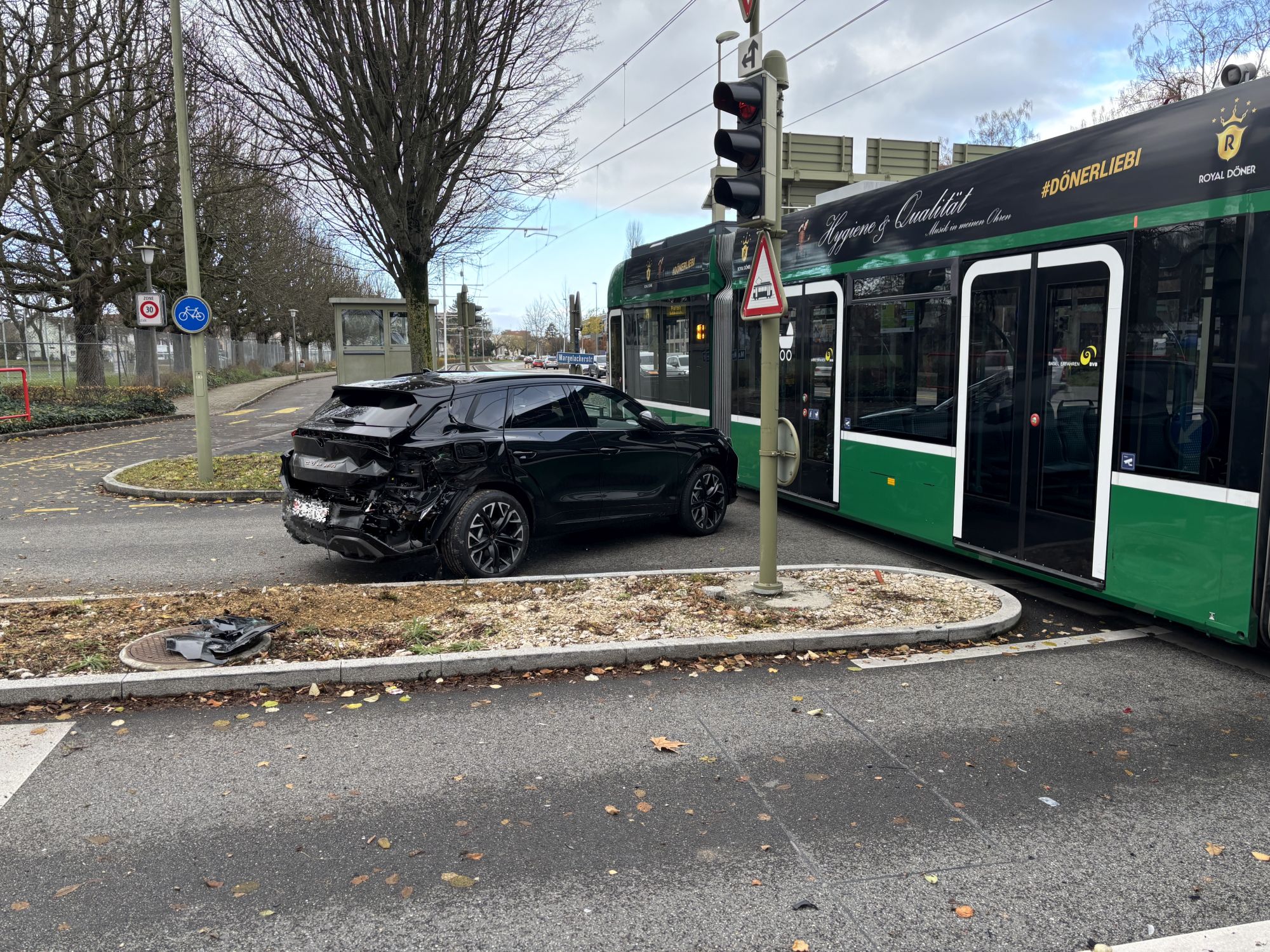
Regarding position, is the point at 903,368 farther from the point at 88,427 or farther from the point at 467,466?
the point at 88,427

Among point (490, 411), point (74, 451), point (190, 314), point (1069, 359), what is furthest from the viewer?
point (74, 451)

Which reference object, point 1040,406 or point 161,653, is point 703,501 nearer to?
point 1040,406

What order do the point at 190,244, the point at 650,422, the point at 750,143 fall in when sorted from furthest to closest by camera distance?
the point at 190,244 < the point at 650,422 < the point at 750,143

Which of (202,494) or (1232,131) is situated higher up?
(1232,131)

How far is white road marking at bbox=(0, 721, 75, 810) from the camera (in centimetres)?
391

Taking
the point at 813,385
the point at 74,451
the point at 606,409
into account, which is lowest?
the point at 74,451

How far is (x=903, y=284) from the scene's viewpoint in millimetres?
7938

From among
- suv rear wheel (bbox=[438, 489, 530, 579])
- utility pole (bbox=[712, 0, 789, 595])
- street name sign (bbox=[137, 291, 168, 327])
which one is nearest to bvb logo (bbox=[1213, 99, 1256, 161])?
utility pole (bbox=[712, 0, 789, 595])

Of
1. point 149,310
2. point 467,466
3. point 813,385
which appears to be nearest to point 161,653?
point 467,466

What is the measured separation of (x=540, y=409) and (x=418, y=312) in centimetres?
836

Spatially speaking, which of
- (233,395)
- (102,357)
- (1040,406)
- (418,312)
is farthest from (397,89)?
(233,395)

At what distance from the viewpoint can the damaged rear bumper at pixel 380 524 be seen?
6.78m

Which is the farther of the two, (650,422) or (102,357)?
(102,357)

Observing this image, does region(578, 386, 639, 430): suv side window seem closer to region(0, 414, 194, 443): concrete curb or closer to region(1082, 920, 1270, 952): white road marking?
region(1082, 920, 1270, 952): white road marking
